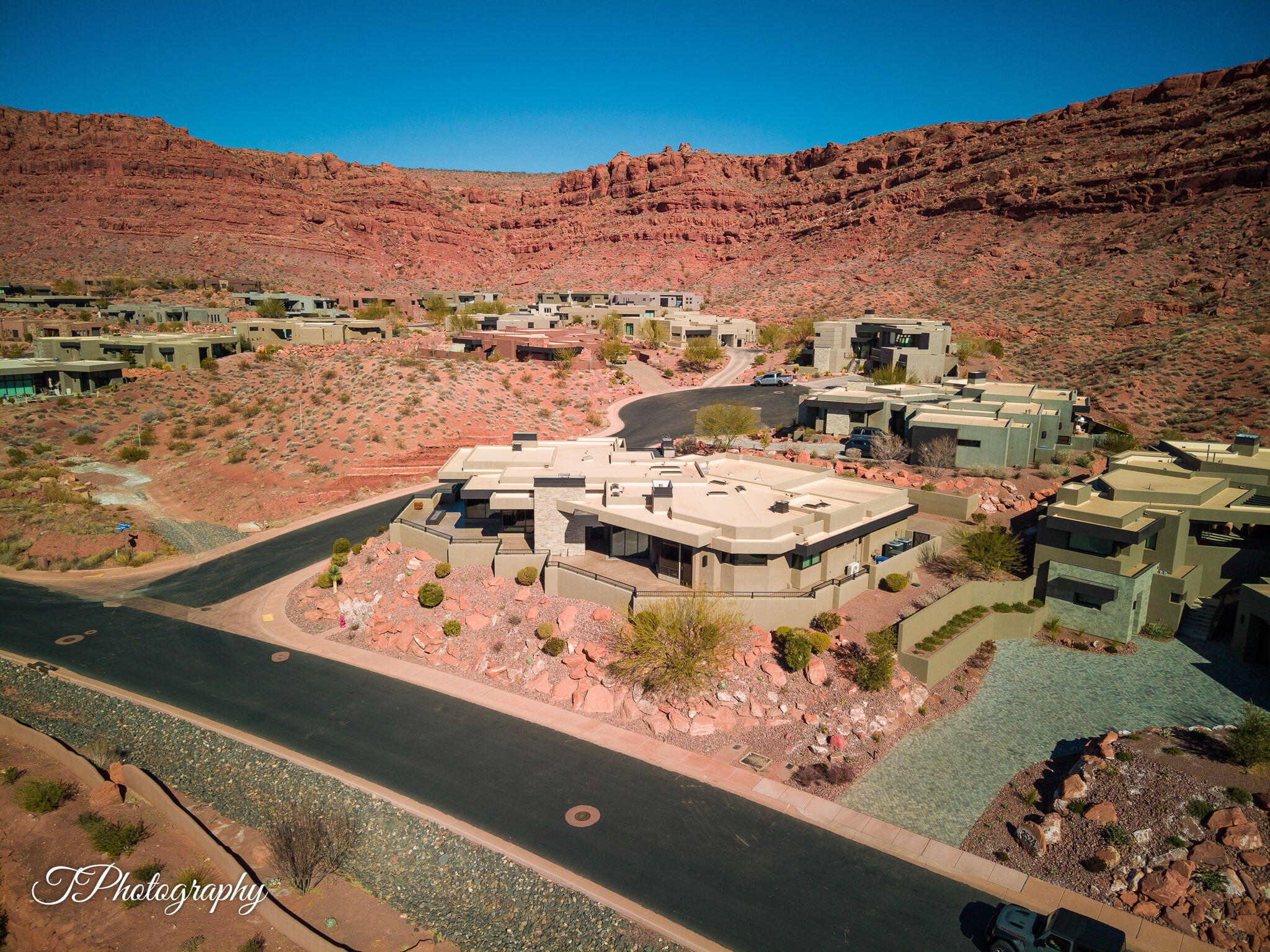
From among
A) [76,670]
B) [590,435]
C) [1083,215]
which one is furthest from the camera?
[1083,215]

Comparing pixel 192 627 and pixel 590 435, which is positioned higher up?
pixel 590 435

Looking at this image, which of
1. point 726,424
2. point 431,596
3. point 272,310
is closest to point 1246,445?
point 726,424

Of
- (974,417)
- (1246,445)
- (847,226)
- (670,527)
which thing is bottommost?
(670,527)

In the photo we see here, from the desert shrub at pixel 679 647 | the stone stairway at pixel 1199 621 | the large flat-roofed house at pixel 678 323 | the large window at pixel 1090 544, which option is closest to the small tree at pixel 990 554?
the large window at pixel 1090 544

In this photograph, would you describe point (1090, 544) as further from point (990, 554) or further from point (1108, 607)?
point (990, 554)

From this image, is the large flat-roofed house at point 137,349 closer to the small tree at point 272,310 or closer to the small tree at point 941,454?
the small tree at point 272,310

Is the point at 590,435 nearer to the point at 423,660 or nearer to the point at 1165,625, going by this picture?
the point at 423,660

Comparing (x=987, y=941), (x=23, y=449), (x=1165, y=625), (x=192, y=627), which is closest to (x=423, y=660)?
(x=192, y=627)
